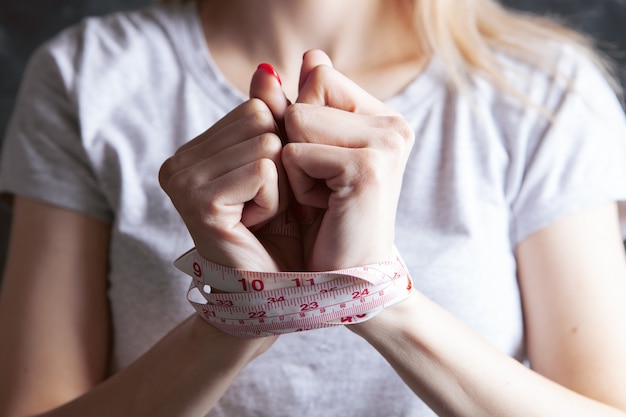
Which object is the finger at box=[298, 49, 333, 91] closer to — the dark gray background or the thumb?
the thumb

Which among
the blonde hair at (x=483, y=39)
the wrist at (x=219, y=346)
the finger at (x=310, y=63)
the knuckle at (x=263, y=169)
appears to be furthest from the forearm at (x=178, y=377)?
the blonde hair at (x=483, y=39)

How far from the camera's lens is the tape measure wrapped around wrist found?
940 millimetres

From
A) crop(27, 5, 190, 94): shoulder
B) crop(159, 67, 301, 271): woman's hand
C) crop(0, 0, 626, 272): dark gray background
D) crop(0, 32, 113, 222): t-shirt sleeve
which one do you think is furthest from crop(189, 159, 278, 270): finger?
crop(0, 0, 626, 272): dark gray background

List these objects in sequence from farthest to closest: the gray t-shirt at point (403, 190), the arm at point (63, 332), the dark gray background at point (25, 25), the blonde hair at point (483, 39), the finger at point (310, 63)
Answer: the dark gray background at point (25, 25) < the blonde hair at point (483, 39) < the gray t-shirt at point (403, 190) < the arm at point (63, 332) < the finger at point (310, 63)

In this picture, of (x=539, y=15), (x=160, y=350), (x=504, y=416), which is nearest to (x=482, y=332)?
(x=504, y=416)

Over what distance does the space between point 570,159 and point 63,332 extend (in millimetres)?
838

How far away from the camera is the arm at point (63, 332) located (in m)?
1.15

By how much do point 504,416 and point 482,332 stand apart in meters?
0.20

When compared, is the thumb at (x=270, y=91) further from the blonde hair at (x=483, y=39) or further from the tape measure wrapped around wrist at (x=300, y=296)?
the blonde hair at (x=483, y=39)

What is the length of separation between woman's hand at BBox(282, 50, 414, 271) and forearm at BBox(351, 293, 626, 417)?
117 millimetres

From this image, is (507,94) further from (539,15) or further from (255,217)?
(255,217)

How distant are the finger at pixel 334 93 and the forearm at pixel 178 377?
0.31m

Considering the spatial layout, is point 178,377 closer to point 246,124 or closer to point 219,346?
point 219,346

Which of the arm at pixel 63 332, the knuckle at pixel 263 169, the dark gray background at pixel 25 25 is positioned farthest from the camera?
the dark gray background at pixel 25 25
